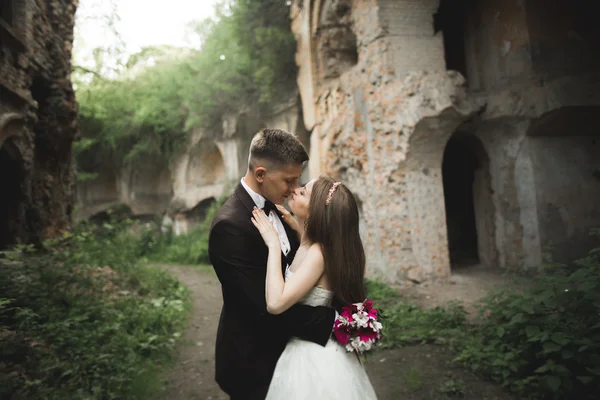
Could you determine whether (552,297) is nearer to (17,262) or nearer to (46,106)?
(17,262)

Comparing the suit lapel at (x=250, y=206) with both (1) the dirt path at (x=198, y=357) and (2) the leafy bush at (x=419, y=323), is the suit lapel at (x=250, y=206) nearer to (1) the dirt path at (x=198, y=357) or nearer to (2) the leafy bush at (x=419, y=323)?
(1) the dirt path at (x=198, y=357)

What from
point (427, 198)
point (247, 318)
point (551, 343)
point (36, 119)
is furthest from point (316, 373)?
point (36, 119)

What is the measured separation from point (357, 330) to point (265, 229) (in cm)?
70

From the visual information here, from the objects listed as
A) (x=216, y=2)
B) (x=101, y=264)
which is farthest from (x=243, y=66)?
(x=101, y=264)

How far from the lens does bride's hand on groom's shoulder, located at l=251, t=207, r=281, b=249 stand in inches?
76.0

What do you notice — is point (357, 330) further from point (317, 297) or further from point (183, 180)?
point (183, 180)

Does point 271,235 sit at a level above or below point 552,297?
above

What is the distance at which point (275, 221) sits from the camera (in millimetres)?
2287

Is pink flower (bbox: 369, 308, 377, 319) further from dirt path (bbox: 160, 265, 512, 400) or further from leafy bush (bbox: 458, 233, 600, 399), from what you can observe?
dirt path (bbox: 160, 265, 512, 400)

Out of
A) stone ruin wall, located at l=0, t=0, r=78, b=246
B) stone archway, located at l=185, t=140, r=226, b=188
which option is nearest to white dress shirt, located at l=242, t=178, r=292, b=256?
stone ruin wall, located at l=0, t=0, r=78, b=246

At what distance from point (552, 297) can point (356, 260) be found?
287 centimetres

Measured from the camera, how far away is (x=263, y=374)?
6.31ft

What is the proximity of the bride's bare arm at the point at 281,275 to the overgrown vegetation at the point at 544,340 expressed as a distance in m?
2.35

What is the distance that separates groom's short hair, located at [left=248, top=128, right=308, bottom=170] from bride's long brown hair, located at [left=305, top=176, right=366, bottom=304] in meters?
0.24
